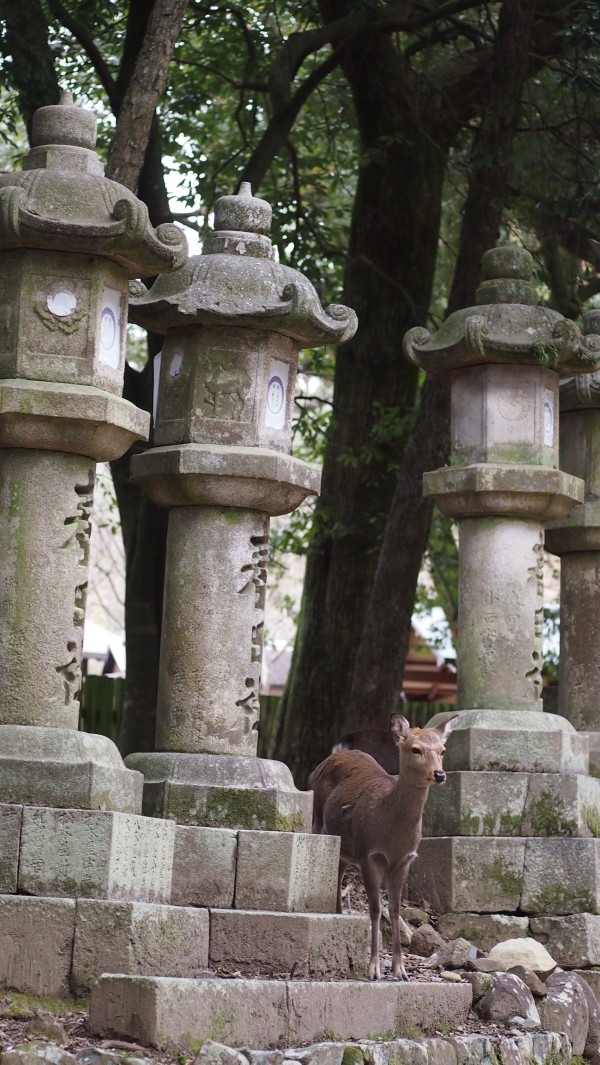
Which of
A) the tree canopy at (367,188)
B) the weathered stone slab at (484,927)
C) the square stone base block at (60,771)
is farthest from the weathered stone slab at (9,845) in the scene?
the tree canopy at (367,188)

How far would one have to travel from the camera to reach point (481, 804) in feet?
28.8

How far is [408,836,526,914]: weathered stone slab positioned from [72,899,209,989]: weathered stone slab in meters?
2.52

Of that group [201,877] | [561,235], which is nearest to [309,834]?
[201,877]

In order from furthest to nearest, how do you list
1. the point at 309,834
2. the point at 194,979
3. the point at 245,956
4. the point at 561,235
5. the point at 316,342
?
1. the point at 561,235
2. the point at 316,342
3. the point at 309,834
4. the point at 245,956
5. the point at 194,979

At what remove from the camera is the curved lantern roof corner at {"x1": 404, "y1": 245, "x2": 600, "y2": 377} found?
9.07m

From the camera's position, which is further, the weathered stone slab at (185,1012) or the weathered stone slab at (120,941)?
the weathered stone slab at (120,941)

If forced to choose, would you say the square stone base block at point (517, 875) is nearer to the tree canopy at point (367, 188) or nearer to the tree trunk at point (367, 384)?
the tree canopy at point (367, 188)

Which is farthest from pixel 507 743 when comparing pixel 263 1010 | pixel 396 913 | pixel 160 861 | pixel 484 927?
pixel 263 1010

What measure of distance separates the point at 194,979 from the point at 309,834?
1737mm

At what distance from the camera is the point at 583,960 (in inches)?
335

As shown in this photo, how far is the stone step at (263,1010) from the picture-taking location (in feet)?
18.6

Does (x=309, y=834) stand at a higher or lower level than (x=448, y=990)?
higher

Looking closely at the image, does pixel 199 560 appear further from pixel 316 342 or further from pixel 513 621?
pixel 513 621

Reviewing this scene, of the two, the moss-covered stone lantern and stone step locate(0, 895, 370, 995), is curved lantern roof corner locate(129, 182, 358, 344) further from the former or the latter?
stone step locate(0, 895, 370, 995)
